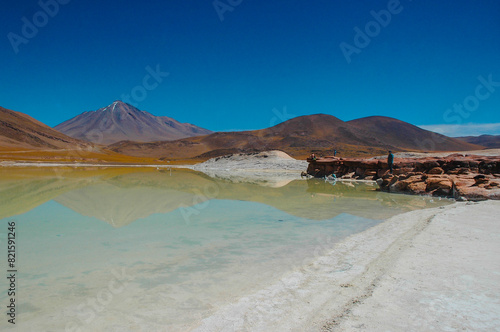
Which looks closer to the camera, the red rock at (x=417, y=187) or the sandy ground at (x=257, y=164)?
the red rock at (x=417, y=187)

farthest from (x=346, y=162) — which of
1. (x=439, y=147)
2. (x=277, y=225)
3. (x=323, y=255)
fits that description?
(x=439, y=147)

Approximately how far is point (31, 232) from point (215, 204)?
6.64 metres

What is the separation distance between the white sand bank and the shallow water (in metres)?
0.41

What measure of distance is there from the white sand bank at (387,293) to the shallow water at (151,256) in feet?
1.33

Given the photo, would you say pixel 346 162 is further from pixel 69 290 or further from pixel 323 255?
pixel 69 290

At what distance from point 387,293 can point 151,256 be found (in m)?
4.05

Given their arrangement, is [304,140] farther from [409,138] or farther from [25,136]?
[25,136]

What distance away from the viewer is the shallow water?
→ 3607 millimetres

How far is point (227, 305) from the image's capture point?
12.0 feet

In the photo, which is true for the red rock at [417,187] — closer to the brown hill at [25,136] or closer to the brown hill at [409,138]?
the brown hill at [25,136]

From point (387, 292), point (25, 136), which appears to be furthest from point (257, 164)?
point (25, 136)

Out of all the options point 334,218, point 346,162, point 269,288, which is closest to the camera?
point 269,288

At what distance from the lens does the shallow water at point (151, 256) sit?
3607mm

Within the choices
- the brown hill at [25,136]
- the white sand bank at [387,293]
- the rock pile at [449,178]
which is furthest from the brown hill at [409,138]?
the white sand bank at [387,293]
